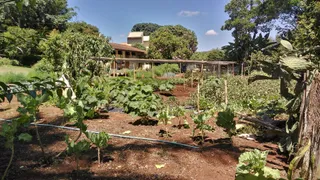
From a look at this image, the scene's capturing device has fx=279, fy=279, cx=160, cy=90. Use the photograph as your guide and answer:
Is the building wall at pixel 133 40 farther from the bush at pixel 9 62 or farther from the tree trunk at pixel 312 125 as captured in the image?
the tree trunk at pixel 312 125

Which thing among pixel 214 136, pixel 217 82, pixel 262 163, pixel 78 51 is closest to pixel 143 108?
pixel 214 136

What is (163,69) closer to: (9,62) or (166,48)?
(166,48)

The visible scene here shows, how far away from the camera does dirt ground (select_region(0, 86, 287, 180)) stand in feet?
7.73

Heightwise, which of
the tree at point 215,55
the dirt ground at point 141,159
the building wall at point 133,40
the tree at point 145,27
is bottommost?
the dirt ground at point 141,159

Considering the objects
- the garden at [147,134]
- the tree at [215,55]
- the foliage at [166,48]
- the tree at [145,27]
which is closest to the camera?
the garden at [147,134]

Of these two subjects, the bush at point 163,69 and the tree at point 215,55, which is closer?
the bush at point 163,69

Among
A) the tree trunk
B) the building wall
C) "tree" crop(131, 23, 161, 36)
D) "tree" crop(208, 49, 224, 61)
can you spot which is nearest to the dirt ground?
the tree trunk

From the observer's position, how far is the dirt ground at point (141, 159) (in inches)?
92.7

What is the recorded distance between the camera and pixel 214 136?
3.70 meters

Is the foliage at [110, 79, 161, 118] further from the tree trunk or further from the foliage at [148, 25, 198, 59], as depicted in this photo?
the foliage at [148, 25, 198, 59]

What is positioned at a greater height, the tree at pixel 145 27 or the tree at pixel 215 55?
the tree at pixel 145 27

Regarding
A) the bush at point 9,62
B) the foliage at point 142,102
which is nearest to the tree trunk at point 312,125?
the foliage at point 142,102

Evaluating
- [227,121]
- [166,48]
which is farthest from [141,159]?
[166,48]

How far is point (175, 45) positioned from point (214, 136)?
85.2 ft
